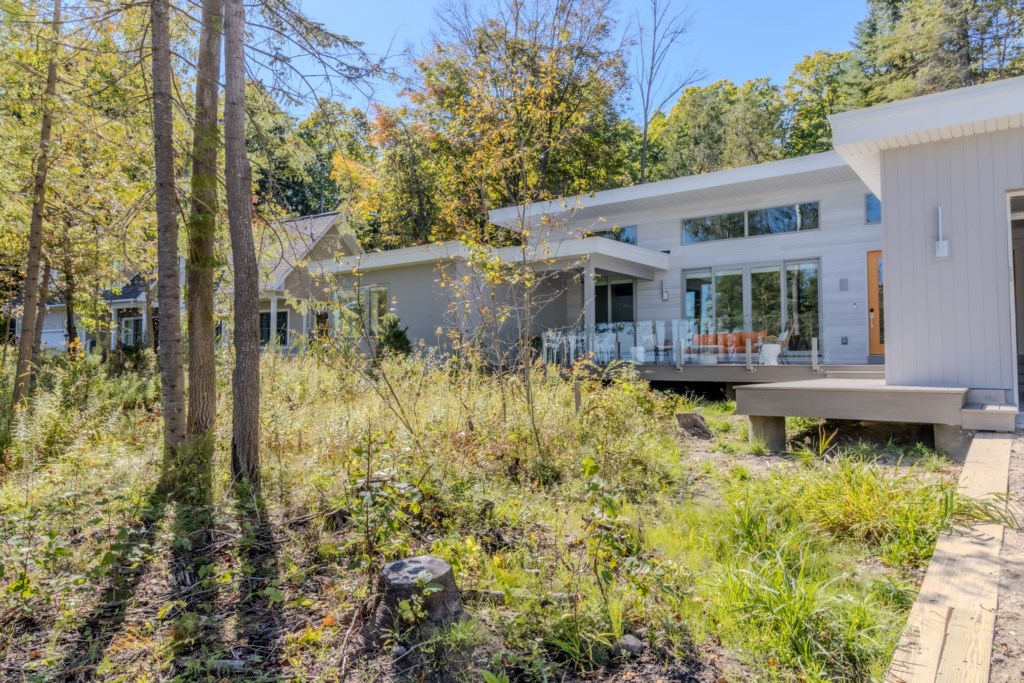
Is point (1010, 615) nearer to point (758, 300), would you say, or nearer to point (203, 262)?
point (203, 262)

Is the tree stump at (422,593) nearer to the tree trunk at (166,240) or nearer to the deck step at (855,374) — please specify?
the tree trunk at (166,240)

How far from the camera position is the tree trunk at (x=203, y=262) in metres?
4.90

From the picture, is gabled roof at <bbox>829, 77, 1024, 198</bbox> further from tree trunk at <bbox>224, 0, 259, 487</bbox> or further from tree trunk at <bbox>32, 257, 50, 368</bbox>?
tree trunk at <bbox>32, 257, 50, 368</bbox>

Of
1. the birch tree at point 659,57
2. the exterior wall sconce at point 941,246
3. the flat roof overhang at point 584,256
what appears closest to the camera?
the exterior wall sconce at point 941,246

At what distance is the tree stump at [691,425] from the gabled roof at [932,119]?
3.03 meters

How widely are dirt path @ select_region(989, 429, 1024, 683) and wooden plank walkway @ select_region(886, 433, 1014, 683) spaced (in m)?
0.03

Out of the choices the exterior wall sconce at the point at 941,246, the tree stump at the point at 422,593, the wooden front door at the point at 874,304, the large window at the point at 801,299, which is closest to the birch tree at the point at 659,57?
the large window at the point at 801,299

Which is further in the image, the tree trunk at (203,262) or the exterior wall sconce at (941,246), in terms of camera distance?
the exterior wall sconce at (941,246)

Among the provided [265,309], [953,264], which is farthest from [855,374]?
[265,309]

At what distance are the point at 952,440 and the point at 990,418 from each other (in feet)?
1.10

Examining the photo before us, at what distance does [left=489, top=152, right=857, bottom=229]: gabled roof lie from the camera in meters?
10.4

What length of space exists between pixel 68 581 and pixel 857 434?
20.9 feet

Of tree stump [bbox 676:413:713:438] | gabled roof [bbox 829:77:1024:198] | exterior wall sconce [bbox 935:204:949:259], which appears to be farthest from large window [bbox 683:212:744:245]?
tree stump [bbox 676:413:713:438]

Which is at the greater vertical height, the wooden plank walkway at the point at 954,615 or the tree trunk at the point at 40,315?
the tree trunk at the point at 40,315
